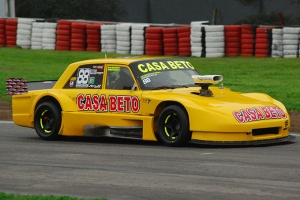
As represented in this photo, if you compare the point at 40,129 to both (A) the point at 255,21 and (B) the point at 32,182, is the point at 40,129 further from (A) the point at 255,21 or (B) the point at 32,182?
(A) the point at 255,21

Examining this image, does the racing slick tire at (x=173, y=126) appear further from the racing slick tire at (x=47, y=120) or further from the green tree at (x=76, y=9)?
the green tree at (x=76, y=9)

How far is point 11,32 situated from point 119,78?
19919 mm

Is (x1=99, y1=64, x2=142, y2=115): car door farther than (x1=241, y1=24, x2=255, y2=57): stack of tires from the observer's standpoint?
No

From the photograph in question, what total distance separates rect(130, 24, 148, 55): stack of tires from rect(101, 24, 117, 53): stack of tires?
3.04 ft

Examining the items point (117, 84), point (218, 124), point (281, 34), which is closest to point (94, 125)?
point (117, 84)

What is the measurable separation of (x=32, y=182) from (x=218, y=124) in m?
3.03

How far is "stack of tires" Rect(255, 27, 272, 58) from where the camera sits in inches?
990

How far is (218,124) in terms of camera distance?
35.7 feet

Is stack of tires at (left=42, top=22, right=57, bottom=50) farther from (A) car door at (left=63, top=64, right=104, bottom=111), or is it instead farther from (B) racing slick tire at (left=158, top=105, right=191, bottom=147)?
(B) racing slick tire at (left=158, top=105, right=191, bottom=147)

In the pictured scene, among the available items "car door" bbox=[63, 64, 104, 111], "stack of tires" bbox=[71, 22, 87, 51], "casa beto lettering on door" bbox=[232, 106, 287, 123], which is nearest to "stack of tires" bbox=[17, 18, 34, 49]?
"stack of tires" bbox=[71, 22, 87, 51]

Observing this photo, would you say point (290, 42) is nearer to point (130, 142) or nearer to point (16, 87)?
point (16, 87)

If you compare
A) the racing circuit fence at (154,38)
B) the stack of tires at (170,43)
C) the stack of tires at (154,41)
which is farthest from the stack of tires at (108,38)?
the stack of tires at (170,43)

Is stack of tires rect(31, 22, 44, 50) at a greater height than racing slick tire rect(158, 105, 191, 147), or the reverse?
stack of tires rect(31, 22, 44, 50)

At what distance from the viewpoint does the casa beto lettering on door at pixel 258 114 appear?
1093cm
